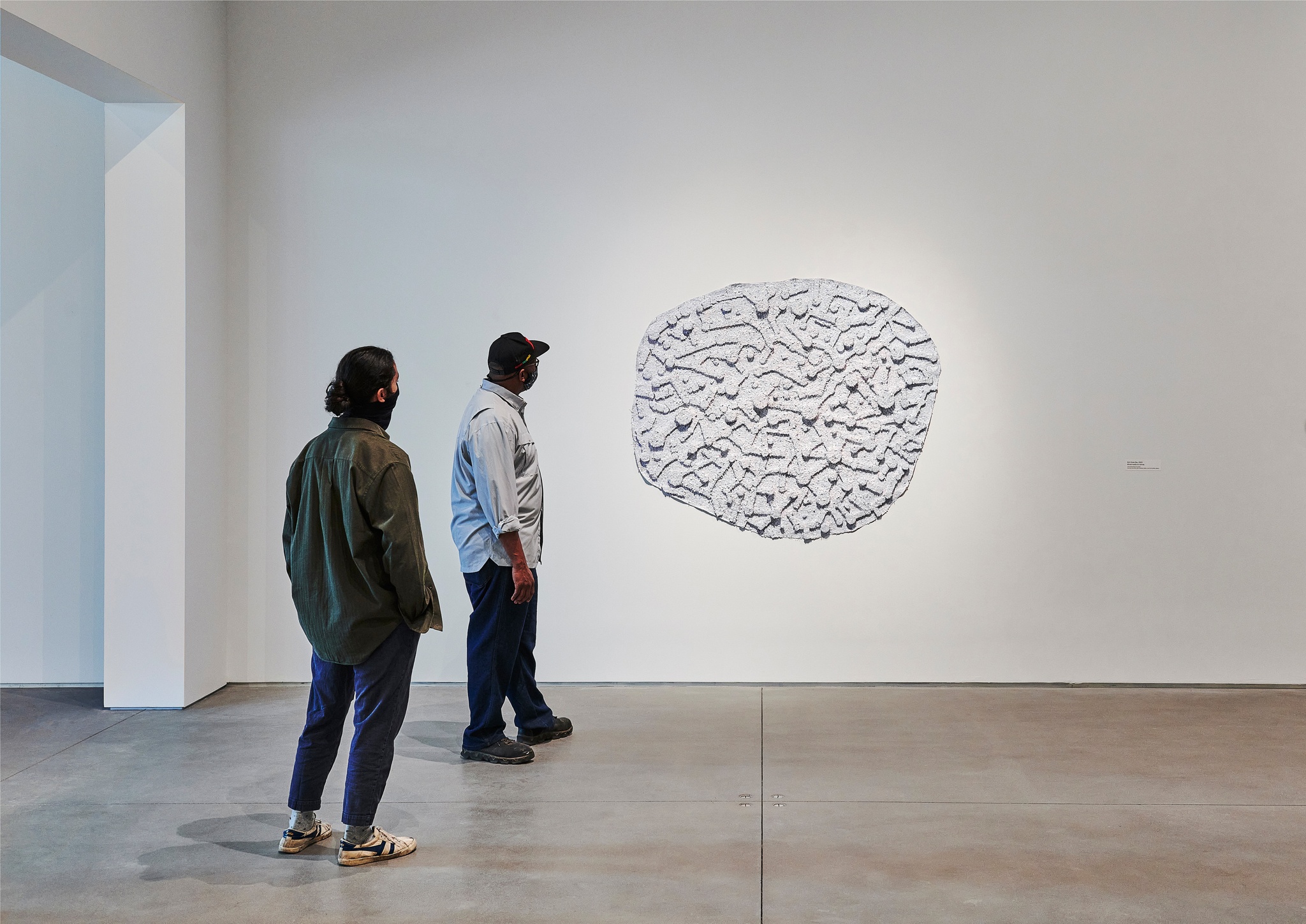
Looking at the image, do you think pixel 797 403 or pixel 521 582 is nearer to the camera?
pixel 521 582

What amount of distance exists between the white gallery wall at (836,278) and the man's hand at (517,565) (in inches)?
50.0

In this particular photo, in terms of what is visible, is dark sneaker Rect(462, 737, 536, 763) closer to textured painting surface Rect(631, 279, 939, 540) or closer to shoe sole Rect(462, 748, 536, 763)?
shoe sole Rect(462, 748, 536, 763)

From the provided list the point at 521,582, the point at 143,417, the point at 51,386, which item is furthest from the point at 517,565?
the point at 51,386

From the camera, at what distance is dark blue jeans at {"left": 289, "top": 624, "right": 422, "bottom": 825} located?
2.67m

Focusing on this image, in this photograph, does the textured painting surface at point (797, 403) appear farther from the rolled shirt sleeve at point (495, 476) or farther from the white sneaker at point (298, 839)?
the white sneaker at point (298, 839)

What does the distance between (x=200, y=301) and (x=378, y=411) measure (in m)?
2.20

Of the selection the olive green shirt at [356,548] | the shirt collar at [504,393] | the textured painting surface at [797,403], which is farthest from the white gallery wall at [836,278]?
the olive green shirt at [356,548]

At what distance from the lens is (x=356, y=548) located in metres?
2.59

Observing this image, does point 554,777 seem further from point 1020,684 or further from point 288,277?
point 288,277

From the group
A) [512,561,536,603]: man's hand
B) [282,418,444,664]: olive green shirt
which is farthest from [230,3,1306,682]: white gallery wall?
[282,418,444,664]: olive green shirt

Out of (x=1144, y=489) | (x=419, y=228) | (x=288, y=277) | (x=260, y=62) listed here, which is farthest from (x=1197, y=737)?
(x=260, y=62)

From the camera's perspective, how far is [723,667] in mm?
4652

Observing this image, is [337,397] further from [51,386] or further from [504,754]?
[51,386]

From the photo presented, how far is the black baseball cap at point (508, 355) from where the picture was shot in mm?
3557
